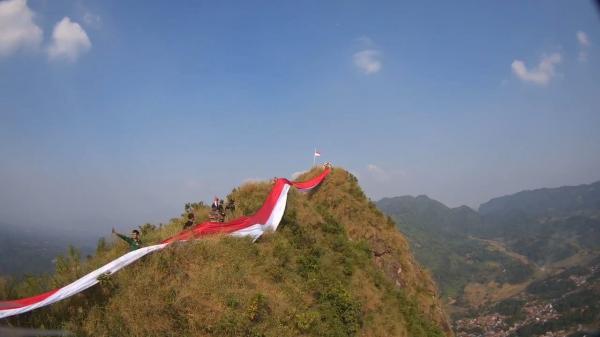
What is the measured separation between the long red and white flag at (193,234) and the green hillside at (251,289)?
11.6 inches

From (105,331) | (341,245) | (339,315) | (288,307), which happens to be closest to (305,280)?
(339,315)

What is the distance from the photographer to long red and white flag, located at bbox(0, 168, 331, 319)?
33.7 ft

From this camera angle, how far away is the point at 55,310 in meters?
10.5

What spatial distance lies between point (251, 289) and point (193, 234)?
10.7 ft

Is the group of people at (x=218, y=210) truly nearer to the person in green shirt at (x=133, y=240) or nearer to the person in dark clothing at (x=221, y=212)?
the person in dark clothing at (x=221, y=212)

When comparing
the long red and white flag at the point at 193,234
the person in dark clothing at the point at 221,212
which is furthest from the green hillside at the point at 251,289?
the person in dark clothing at the point at 221,212

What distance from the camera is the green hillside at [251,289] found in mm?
10289

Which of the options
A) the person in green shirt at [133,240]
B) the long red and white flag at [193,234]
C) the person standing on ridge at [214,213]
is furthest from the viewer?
the person standing on ridge at [214,213]

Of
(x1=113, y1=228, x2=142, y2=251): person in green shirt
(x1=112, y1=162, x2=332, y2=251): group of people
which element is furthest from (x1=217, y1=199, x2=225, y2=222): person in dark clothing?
(x1=113, y1=228, x2=142, y2=251): person in green shirt

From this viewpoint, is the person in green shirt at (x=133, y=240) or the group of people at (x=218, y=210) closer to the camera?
the person in green shirt at (x=133, y=240)

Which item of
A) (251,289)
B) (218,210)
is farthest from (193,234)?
(218,210)

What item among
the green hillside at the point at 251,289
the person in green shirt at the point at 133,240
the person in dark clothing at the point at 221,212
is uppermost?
the person in dark clothing at the point at 221,212

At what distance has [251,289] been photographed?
40.0 feet

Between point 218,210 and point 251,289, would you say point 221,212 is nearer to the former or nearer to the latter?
point 218,210
